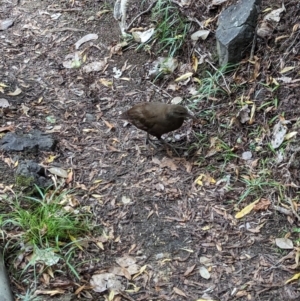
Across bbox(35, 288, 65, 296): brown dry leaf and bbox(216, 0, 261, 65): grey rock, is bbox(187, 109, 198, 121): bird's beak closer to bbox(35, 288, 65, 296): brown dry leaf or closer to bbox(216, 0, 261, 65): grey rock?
bbox(216, 0, 261, 65): grey rock

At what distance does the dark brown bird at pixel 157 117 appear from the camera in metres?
4.68

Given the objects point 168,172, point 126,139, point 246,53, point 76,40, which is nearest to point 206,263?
point 168,172

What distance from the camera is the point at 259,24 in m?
5.32

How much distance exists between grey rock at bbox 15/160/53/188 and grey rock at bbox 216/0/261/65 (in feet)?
6.54

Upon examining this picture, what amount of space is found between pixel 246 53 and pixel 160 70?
84cm

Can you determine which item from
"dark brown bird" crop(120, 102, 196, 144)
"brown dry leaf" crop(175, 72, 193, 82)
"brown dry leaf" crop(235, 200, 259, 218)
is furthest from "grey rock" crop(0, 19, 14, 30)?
"brown dry leaf" crop(235, 200, 259, 218)

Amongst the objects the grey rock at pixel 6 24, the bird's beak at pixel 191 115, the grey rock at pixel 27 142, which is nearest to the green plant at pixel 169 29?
the bird's beak at pixel 191 115

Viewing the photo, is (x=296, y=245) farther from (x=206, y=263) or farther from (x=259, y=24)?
(x=259, y=24)

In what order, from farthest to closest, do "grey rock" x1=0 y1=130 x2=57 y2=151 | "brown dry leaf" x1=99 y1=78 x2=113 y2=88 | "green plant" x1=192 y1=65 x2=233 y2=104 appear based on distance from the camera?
1. "brown dry leaf" x1=99 y1=78 x2=113 y2=88
2. "green plant" x1=192 y1=65 x2=233 y2=104
3. "grey rock" x1=0 y1=130 x2=57 y2=151

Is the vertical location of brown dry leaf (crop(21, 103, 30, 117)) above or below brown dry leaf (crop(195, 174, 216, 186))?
above

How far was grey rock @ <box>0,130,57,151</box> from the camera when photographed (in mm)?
4777

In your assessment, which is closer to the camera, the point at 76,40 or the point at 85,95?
the point at 85,95

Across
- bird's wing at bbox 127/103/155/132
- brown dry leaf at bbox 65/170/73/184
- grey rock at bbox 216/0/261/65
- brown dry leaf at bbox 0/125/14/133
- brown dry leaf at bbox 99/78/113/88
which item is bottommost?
brown dry leaf at bbox 99/78/113/88

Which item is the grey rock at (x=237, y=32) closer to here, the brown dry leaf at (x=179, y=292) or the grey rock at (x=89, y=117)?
the grey rock at (x=89, y=117)
